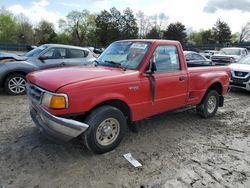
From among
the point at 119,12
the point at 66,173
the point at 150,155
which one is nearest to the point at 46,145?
the point at 66,173

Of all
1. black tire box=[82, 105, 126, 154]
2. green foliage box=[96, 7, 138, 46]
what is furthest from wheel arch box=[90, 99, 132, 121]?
green foliage box=[96, 7, 138, 46]

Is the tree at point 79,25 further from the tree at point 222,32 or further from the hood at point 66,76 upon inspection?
the hood at point 66,76

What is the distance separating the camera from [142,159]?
152 inches

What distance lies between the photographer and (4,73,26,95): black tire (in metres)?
7.52

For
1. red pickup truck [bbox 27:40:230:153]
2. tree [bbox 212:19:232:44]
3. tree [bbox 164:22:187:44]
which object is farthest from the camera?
tree [bbox 212:19:232:44]

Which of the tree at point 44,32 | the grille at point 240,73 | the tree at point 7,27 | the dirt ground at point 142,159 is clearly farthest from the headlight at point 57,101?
the tree at point 7,27

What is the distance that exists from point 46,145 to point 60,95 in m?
1.32

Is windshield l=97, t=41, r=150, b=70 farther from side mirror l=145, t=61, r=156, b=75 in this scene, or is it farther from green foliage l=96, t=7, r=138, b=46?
green foliage l=96, t=7, r=138, b=46

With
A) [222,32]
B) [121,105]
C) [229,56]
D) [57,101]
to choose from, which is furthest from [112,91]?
[222,32]

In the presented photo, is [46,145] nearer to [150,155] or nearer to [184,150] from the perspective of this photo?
[150,155]

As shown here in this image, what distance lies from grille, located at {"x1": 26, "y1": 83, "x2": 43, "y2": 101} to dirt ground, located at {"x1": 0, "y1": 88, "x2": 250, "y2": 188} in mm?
911

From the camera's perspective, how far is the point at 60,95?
3312mm

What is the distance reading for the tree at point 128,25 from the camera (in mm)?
61500

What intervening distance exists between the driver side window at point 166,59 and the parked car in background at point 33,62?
15.7 feet
